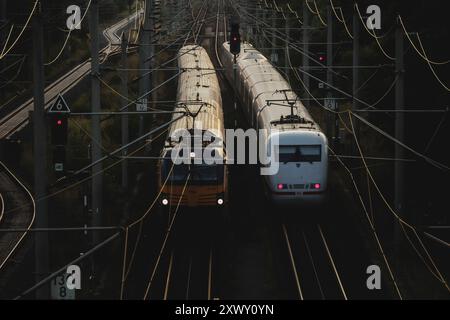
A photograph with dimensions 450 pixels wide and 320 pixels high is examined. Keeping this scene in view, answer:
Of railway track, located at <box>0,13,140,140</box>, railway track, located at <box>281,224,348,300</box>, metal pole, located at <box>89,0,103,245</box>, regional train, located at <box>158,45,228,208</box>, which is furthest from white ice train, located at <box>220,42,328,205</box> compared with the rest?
railway track, located at <box>0,13,140,140</box>

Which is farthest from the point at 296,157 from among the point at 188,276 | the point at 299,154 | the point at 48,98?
the point at 48,98

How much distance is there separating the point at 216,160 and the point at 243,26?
55.4 meters

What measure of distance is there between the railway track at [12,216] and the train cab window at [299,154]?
7.40 m

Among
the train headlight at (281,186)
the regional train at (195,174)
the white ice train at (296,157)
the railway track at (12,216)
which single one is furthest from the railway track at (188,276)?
the railway track at (12,216)

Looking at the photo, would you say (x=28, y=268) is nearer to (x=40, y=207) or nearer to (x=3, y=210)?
(x=3, y=210)

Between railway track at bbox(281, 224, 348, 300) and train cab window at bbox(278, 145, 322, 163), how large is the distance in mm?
2273

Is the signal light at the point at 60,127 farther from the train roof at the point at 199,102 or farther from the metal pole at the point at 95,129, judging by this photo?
the train roof at the point at 199,102

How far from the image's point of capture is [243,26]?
77.2 meters

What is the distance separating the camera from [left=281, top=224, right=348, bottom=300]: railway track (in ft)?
66.9

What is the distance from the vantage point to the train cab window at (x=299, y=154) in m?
24.2

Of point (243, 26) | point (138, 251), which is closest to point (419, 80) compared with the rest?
point (138, 251)

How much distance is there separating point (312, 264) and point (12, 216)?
10145 millimetres

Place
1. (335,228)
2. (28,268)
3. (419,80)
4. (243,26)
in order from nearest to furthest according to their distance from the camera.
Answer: (28,268) < (335,228) < (419,80) < (243,26)

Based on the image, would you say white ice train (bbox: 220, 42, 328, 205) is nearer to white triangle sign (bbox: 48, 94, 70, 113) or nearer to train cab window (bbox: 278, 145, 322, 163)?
train cab window (bbox: 278, 145, 322, 163)
